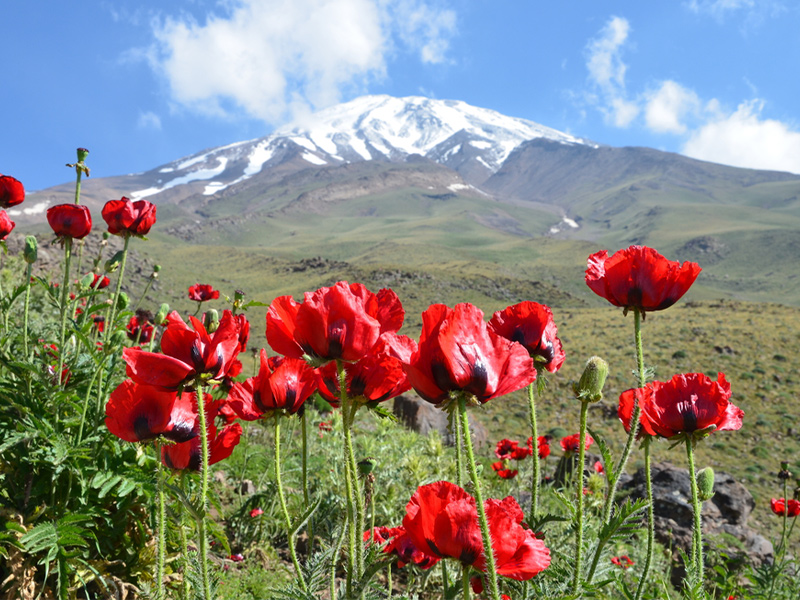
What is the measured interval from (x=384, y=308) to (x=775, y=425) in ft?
62.1

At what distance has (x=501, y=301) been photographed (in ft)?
156

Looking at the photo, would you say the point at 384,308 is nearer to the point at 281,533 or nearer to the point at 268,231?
the point at 281,533

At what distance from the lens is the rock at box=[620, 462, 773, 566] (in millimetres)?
5801

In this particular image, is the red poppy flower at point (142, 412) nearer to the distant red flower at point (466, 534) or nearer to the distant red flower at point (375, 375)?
the distant red flower at point (375, 375)

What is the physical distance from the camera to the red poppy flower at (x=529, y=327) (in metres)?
1.66

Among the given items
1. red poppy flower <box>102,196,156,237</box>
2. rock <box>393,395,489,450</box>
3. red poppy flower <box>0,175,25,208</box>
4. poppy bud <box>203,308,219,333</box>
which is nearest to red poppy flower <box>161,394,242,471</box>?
poppy bud <box>203,308,219,333</box>

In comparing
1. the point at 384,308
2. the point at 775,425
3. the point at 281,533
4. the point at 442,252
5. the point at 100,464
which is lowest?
the point at 775,425

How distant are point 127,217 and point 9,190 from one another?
2.76 ft

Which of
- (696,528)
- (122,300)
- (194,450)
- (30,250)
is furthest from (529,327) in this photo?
(30,250)

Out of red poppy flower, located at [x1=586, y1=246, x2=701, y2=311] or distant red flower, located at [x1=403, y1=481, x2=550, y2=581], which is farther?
red poppy flower, located at [x1=586, y1=246, x2=701, y2=311]

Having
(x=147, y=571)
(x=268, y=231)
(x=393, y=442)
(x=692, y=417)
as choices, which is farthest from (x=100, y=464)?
(x=268, y=231)

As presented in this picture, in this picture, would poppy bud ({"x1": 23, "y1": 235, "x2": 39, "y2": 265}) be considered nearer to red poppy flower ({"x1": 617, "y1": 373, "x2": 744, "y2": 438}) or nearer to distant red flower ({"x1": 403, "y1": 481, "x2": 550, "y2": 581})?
distant red flower ({"x1": 403, "y1": 481, "x2": 550, "y2": 581})

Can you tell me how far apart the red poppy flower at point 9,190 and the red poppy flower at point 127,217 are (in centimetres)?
63

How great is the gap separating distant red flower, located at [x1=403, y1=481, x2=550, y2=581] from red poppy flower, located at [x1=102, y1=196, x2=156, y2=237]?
8.53ft
